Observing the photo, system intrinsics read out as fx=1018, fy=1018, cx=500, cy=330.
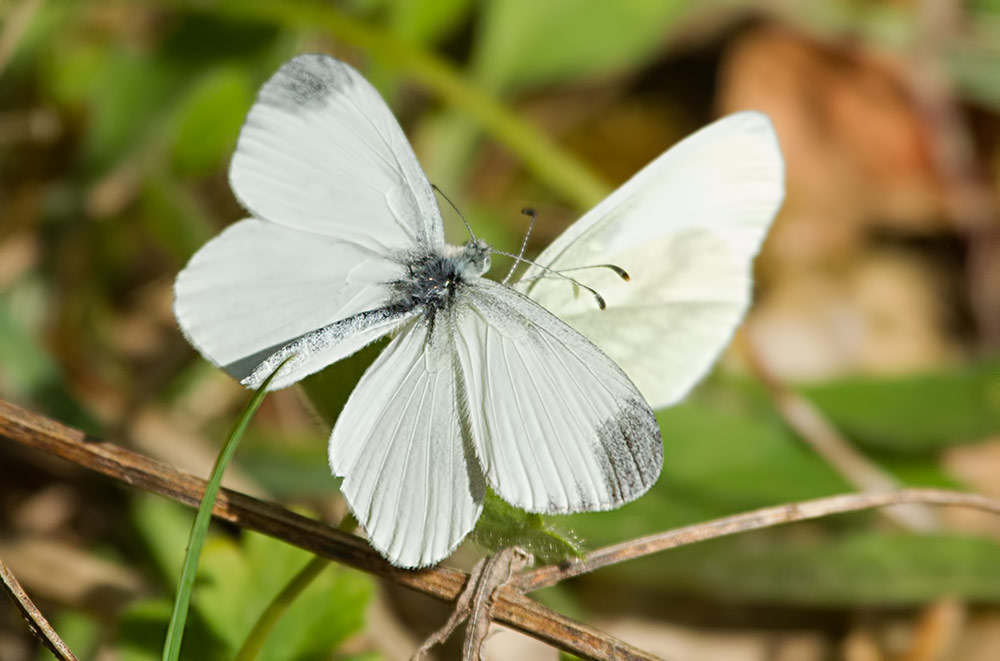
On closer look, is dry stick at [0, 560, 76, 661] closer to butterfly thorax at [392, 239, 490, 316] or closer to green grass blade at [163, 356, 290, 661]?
green grass blade at [163, 356, 290, 661]

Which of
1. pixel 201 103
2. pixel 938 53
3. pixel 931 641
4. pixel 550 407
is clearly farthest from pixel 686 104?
pixel 550 407

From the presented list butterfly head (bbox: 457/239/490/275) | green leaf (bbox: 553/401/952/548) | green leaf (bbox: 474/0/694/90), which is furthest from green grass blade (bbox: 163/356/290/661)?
green leaf (bbox: 474/0/694/90)

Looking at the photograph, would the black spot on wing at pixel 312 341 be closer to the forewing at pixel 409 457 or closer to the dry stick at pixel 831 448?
the forewing at pixel 409 457

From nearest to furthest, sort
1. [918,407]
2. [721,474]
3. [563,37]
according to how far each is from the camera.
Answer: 1. [721,474]
2. [918,407]
3. [563,37]

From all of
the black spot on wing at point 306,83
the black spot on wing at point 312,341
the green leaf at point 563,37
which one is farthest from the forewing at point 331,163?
the green leaf at point 563,37

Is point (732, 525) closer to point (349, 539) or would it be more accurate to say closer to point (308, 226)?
point (349, 539)

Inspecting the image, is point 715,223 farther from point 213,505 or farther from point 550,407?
point 213,505

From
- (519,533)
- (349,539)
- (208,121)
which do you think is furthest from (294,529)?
(208,121)
